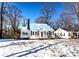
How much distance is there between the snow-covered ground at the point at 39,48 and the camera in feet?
12.8

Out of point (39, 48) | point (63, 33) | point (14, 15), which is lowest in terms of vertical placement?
point (39, 48)

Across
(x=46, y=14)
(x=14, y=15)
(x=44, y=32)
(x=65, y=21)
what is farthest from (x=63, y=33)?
(x=14, y=15)

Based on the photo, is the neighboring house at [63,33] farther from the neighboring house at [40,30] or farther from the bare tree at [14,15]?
the bare tree at [14,15]

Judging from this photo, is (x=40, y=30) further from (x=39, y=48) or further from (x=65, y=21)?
(x=65, y=21)

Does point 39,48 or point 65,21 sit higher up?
point 65,21

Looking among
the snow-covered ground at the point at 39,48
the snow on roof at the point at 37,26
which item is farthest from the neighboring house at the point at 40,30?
the snow-covered ground at the point at 39,48

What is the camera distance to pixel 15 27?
405 centimetres

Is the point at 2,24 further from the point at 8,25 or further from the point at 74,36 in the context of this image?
the point at 74,36

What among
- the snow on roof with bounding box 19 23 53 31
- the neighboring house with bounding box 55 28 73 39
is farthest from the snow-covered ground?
the snow on roof with bounding box 19 23 53 31

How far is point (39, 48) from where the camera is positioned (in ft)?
13.1

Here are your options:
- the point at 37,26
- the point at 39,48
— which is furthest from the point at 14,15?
the point at 39,48

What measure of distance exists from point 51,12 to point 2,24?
806 mm

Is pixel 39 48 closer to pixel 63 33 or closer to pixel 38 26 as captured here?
pixel 38 26

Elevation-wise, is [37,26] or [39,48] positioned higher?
[37,26]
